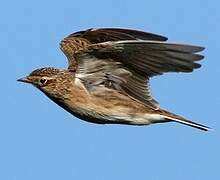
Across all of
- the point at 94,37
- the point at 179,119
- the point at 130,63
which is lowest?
the point at 179,119

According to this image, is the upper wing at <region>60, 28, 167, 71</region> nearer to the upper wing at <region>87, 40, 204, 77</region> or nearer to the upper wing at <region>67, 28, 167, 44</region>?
the upper wing at <region>67, 28, 167, 44</region>

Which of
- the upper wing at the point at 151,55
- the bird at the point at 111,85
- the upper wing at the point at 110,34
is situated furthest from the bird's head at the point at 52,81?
the upper wing at the point at 110,34

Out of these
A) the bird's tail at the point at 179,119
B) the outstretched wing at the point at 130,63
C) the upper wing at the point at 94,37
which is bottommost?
the bird's tail at the point at 179,119

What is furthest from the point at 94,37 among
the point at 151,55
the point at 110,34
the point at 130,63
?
the point at 151,55

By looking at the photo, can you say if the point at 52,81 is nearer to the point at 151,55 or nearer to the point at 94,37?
the point at 151,55

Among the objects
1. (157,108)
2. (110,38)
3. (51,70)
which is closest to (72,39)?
(110,38)

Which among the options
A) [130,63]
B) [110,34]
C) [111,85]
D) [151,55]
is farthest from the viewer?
[110,34]

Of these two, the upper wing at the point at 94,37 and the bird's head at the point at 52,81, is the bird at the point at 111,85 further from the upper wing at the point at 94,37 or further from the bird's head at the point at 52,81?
the upper wing at the point at 94,37

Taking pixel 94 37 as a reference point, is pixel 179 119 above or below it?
below
